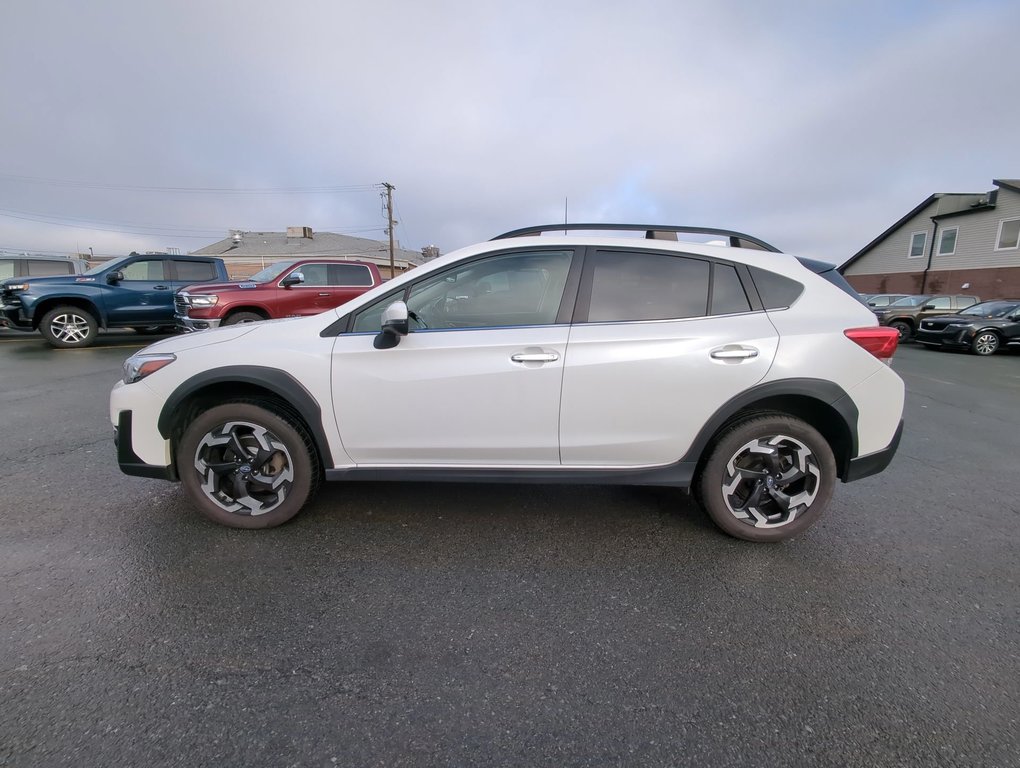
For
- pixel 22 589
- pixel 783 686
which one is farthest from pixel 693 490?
pixel 22 589

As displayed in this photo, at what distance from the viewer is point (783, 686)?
6.16ft

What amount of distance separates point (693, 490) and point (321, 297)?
827 centimetres

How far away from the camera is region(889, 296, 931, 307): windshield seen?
15795 mm

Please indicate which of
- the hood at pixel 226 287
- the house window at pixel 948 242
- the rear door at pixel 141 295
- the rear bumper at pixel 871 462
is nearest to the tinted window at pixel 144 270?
the rear door at pixel 141 295

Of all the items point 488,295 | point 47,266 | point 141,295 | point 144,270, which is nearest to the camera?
point 488,295

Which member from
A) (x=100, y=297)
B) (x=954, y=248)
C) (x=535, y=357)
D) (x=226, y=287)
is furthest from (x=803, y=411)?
(x=954, y=248)

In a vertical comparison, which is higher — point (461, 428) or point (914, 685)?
point (461, 428)

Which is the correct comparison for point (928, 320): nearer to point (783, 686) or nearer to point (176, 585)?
point (783, 686)

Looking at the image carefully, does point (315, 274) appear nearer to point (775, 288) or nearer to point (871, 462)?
point (775, 288)

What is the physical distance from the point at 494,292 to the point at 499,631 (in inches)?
71.3

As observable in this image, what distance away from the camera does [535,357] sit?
103 inches

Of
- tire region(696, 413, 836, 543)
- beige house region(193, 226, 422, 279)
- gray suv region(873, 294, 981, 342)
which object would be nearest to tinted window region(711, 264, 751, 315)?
tire region(696, 413, 836, 543)

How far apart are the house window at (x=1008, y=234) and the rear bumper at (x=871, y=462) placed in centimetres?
2920

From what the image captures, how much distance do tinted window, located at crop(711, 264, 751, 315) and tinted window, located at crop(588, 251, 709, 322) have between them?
52 millimetres
